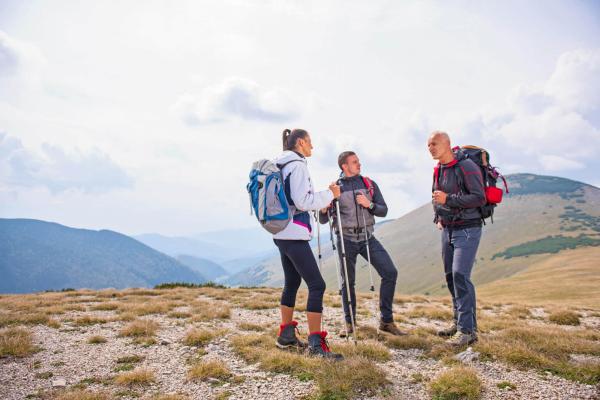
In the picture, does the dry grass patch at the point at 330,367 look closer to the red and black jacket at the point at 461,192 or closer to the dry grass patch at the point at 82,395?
the dry grass patch at the point at 82,395

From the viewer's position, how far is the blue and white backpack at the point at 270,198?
6.16 metres

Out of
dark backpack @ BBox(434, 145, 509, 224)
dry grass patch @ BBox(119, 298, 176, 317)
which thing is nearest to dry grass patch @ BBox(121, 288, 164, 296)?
dry grass patch @ BBox(119, 298, 176, 317)

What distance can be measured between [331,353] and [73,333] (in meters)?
6.51

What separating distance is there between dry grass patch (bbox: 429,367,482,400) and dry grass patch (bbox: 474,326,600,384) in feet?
4.22

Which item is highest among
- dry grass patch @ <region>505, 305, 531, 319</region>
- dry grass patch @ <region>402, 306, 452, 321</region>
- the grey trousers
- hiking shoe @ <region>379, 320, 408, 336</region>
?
the grey trousers

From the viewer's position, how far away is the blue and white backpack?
6.16 metres

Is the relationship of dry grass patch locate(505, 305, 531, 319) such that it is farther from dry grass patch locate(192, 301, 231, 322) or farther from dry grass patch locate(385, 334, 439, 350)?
dry grass patch locate(192, 301, 231, 322)

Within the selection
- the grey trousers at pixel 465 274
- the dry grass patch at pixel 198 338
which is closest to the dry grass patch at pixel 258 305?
the dry grass patch at pixel 198 338

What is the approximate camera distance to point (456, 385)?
5.15 meters

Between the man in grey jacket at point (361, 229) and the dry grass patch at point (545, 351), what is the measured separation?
6.85 ft

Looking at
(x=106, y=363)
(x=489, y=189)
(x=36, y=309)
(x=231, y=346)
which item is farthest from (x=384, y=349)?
(x=36, y=309)

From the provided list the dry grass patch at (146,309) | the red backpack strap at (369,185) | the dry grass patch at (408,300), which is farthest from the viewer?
the dry grass patch at (408,300)

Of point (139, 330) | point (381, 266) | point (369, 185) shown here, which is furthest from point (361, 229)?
point (139, 330)

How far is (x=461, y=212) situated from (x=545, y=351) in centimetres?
293
